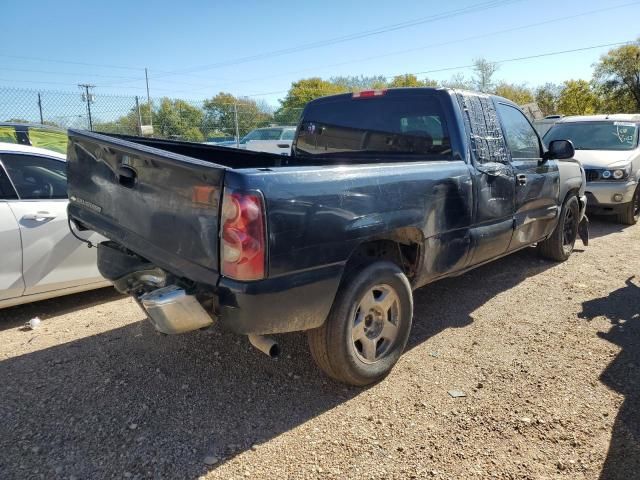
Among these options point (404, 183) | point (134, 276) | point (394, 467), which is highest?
point (404, 183)

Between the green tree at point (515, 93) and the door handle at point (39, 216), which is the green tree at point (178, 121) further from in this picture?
the green tree at point (515, 93)

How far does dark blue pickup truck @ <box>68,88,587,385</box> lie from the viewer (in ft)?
7.73

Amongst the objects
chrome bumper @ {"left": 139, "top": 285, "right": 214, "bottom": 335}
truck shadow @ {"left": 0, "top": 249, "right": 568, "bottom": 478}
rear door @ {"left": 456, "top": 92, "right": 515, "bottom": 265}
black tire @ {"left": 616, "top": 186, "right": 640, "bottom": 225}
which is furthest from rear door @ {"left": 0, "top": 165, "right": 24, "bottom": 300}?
black tire @ {"left": 616, "top": 186, "right": 640, "bottom": 225}

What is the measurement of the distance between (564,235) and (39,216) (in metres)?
5.78

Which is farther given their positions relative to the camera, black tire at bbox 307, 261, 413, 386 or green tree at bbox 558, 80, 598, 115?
green tree at bbox 558, 80, 598, 115

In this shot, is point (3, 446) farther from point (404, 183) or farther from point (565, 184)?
point (565, 184)

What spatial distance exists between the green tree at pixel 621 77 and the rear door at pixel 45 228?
126ft

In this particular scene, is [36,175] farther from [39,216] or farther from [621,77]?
[621,77]

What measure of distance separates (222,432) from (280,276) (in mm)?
1000

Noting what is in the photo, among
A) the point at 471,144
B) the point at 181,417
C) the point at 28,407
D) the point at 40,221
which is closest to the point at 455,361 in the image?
the point at 471,144

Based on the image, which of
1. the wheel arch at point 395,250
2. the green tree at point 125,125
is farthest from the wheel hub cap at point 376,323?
the green tree at point 125,125

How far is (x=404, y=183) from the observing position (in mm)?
3012

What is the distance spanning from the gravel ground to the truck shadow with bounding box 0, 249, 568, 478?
0.01 meters

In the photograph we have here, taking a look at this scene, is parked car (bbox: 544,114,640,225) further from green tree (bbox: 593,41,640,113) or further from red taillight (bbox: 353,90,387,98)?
green tree (bbox: 593,41,640,113)
